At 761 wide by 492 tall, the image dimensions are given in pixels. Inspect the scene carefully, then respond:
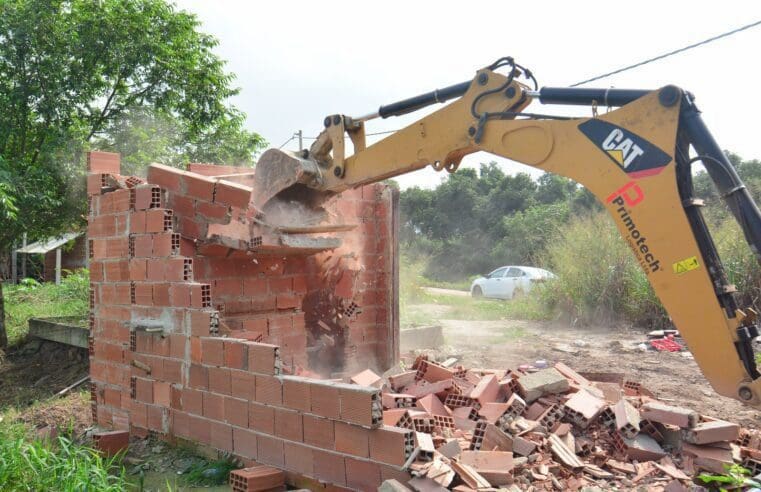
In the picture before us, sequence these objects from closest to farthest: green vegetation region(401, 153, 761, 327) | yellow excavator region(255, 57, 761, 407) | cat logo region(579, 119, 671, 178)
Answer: yellow excavator region(255, 57, 761, 407), cat logo region(579, 119, 671, 178), green vegetation region(401, 153, 761, 327)

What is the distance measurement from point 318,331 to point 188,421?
6.59 ft

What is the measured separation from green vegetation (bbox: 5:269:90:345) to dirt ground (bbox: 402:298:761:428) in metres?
6.98

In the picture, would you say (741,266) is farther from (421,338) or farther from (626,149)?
(626,149)

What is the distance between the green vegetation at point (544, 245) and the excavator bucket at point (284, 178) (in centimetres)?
691

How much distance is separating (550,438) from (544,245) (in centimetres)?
1673

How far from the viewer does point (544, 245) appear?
65.9 ft

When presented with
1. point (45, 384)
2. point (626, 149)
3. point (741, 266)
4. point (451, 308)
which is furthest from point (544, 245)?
point (626, 149)

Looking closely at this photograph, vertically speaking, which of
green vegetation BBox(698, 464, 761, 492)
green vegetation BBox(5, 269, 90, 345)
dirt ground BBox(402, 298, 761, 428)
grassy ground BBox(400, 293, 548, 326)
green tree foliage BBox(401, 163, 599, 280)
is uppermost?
green tree foliage BBox(401, 163, 599, 280)

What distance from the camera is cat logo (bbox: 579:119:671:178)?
343 cm

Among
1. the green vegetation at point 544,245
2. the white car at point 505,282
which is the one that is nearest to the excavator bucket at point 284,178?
the green vegetation at point 544,245

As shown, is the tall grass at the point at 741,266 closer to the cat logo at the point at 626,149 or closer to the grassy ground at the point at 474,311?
the grassy ground at the point at 474,311

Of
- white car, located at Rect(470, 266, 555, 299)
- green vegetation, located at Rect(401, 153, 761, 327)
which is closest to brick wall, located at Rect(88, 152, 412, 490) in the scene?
green vegetation, located at Rect(401, 153, 761, 327)

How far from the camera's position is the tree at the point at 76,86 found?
9242 mm

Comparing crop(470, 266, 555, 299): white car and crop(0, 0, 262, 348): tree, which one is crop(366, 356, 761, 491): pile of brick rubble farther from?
crop(470, 266, 555, 299): white car
